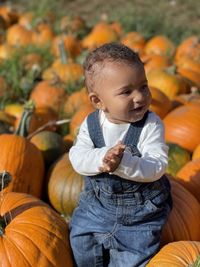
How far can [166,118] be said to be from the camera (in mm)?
4426

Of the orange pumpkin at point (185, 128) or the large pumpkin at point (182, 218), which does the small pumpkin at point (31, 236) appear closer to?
the large pumpkin at point (182, 218)

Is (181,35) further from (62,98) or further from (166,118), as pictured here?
(166,118)

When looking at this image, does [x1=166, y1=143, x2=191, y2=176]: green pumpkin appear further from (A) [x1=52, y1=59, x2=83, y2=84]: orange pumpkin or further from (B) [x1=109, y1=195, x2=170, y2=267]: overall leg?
(A) [x1=52, y1=59, x2=83, y2=84]: orange pumpkin

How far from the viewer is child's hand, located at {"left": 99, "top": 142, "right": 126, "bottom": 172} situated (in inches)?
88.7

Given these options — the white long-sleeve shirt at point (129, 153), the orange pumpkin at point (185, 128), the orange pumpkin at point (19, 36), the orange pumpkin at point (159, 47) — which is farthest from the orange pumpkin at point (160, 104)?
the orange pumpkin at point (19, 36)

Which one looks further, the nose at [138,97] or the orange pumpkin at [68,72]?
the orange pumpkin at [68,72]

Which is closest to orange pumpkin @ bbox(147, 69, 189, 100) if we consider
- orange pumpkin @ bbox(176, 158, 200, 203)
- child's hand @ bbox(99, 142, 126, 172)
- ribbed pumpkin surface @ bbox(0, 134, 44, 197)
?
orange pumpkin @ bbox(176, 158, 200, 203)

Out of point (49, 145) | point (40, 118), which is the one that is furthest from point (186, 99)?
point (49, 145)

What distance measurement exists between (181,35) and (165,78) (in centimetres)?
383

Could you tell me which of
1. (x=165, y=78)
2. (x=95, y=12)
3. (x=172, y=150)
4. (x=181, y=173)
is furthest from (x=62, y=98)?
(x=95, y=12)

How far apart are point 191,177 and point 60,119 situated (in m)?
1.90

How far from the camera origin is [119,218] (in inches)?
104

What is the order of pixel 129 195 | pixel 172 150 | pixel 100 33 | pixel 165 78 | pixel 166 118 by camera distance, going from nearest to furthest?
pixel 129 195 < pixel 172 150 < pixel 166 118 < pixel 165 78 < pixel 100 33

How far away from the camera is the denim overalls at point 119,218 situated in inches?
102
